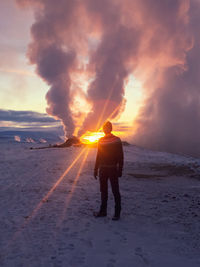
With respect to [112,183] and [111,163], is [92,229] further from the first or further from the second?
[111,163]

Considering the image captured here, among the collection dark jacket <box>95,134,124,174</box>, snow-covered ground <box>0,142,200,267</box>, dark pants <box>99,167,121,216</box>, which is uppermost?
dark jacket <box>95,134,124,174</box>

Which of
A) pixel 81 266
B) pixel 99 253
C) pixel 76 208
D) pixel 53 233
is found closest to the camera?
pixel 81 266

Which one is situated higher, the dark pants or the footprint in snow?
the dark pants

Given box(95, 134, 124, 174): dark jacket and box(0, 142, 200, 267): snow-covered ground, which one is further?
box(95, 134, 124, 174): dark jacket

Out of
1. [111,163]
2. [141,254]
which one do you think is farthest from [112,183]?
[141,254]

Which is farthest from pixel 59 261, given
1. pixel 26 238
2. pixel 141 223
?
pixel 141 223

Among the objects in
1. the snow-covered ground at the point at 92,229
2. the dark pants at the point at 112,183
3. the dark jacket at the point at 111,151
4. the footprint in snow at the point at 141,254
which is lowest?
the snow-covered ground at the point at 92,229

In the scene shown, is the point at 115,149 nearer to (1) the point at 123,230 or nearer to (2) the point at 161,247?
(1) the point at 123,230

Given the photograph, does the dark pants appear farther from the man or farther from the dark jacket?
the dark jacket

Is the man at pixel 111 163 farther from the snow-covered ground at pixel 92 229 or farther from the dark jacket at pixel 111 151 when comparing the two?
the snow-covered ground at pixel 92 229

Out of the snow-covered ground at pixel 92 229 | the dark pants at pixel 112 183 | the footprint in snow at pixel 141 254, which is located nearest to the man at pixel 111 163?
the dark pants at pixel 112 183

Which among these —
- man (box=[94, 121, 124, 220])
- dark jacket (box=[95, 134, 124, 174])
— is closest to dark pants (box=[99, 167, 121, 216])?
man (box=[94, 121, 124, 220])

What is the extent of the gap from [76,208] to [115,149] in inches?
89.9

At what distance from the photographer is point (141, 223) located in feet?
19.4
